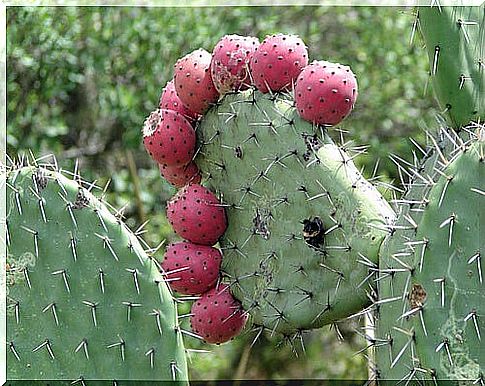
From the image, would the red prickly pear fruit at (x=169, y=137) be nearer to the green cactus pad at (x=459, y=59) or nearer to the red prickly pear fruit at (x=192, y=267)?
the red prickly pear fruit at (x=192, y=267)

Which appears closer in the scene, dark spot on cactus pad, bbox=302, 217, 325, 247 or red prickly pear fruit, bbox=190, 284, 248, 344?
dark spot on cactus pad, bbox=302, 217, 325, 247

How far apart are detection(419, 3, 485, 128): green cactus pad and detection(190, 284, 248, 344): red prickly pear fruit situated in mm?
447

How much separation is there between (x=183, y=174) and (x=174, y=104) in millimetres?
116

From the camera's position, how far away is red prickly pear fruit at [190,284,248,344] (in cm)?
157

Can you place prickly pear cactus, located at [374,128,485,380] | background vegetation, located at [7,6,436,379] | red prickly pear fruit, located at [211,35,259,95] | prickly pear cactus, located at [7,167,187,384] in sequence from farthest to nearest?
1. background vegetation, located at [7,6,436,379]
2. red prickly pear fruit, located at [211,35,259,95]
3. prickly pear cactus, located at [7,167,187,384]
4. prickly pear cactus, located at [374,128,485,380]

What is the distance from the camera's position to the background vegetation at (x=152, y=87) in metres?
3.63

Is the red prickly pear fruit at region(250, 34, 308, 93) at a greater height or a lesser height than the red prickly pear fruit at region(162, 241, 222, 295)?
greater

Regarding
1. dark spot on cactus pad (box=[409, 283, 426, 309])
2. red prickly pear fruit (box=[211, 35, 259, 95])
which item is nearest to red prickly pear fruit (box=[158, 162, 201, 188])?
red prickly pear fruit (box=[211, 35, 259, 95])

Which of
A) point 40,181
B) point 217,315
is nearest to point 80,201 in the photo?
point 40,181

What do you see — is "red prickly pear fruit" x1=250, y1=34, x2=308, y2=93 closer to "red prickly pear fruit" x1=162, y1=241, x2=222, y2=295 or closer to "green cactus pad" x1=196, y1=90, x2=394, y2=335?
"green cactus pad" x1=196, y1=90, x2=394, y2=335

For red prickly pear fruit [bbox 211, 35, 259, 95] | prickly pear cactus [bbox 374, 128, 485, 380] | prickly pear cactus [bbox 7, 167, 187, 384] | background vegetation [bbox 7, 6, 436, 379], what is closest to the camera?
prickly pear cactus [bbox 374, 128, 485, 380]

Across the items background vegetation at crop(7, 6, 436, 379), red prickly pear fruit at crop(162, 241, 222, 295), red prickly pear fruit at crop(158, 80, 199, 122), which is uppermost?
red prickly pear fruit at crop(158, 80, 199, 122)

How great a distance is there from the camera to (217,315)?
5.15 feet

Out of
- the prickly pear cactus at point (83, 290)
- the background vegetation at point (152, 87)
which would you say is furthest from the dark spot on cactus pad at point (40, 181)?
the background vegetation at point (152, 87)
